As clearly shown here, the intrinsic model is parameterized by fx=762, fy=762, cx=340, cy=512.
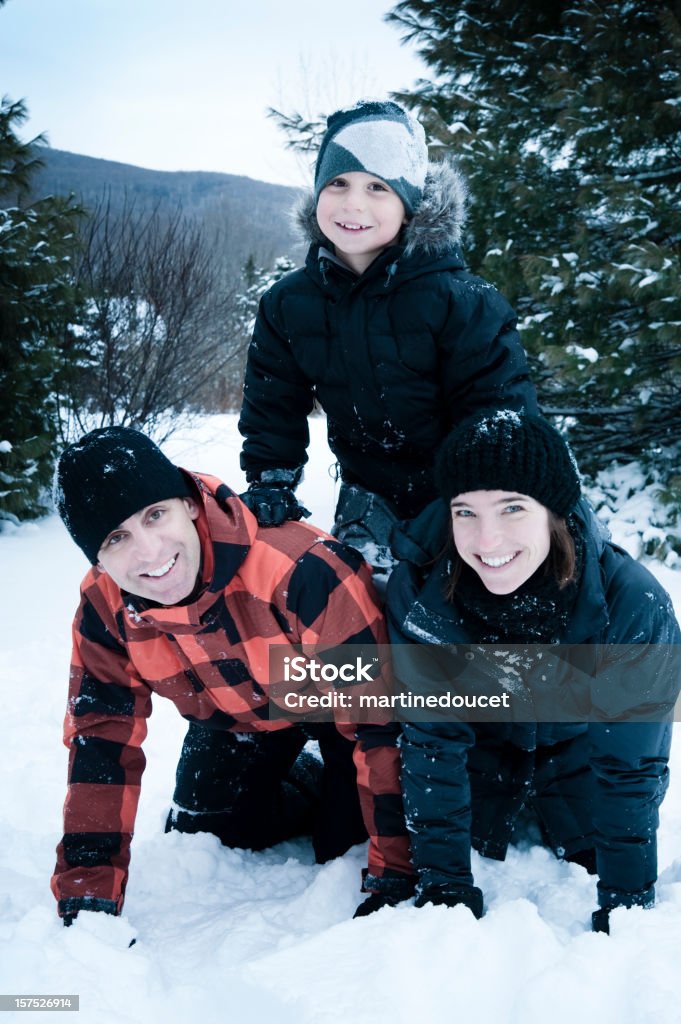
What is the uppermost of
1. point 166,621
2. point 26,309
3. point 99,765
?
point 26,309

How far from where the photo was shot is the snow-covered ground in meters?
1.36

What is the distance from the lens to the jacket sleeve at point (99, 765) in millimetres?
1788

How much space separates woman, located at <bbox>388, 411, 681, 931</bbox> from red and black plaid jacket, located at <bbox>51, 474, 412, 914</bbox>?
0.36ft

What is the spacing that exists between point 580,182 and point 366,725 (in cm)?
443

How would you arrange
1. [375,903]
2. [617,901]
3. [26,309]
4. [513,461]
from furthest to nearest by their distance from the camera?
[26,309] < [375,903] < [617,901] < [513,461]

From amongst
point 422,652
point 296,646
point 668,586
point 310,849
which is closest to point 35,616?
point 310,849

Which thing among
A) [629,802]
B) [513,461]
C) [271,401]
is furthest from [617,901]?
[271,401]

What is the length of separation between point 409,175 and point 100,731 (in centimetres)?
170

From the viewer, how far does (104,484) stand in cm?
165

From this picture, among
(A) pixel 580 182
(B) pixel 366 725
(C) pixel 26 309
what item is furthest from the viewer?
(C) pixel 26 309

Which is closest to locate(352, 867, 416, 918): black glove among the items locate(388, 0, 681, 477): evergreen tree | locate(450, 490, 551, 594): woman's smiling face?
locate(450, 490, 551, 594): woman's smiling face

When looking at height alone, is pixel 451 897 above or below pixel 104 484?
below

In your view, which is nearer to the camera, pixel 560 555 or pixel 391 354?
pixel 560 555

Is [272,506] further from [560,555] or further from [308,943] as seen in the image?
[308,943]
